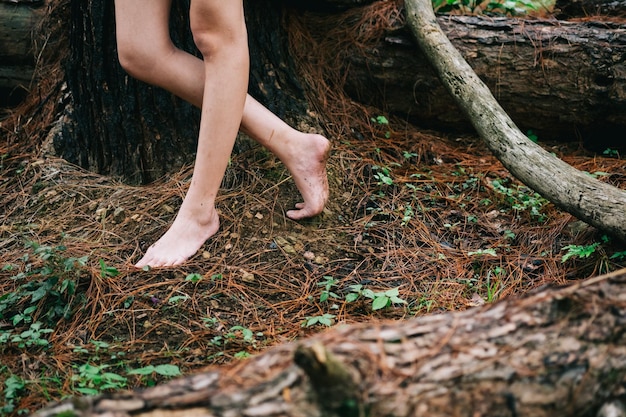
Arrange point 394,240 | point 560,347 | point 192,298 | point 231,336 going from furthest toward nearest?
point 394,240
point 192,298
point 231,336
point 560,347

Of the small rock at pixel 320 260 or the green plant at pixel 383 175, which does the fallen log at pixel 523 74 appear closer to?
the green plant at pixel 383 175

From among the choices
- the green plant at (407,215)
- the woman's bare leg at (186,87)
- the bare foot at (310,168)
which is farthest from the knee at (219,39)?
the green plant at (407,215)

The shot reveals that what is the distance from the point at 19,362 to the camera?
194 cm

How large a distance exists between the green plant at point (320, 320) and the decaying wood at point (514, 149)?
100cm

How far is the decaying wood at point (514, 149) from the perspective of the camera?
92.0 inches

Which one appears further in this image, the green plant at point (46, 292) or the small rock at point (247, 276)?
the small rock at point (247, 276)

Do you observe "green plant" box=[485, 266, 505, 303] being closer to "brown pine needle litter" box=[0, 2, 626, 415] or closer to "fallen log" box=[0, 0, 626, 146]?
"brown pine needle litter" box=[0, 2, 626, 415]

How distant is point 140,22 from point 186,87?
0.28 m

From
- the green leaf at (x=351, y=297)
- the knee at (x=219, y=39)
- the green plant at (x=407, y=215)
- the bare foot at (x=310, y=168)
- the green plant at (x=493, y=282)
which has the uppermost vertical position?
the knee at (x=219, y=39)

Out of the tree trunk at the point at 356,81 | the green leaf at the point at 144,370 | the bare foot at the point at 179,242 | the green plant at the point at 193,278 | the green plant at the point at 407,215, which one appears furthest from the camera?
the tree trunk at the point at 356,81

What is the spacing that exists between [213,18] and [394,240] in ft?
3.63

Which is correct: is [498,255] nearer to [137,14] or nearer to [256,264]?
[256,264]

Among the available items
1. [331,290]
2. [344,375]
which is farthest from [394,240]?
[344,375]

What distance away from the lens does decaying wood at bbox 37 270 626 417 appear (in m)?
1.09
